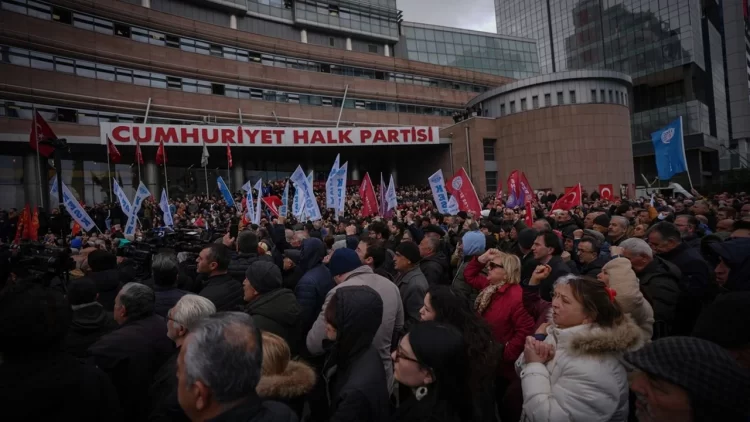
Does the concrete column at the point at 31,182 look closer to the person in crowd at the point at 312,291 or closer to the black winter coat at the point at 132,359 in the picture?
the person in crowd at the point at 312,291

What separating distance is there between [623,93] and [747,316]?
1609 inches

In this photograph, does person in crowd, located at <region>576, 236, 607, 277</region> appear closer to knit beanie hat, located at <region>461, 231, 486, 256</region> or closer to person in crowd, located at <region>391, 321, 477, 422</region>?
knit beanie hat, located at <region>461, 231, 486, 256</region>

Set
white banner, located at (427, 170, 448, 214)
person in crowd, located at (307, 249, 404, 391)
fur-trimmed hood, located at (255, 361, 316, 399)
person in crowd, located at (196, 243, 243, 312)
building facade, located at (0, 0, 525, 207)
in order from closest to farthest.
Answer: fur-trimmed hood, located at (255, 361, 316, 399) < person in crowd, located at (307, 249, 404, 391) < person in crowd, located at (196, 243, 243, 312) < white banner, located at (427, 170, 448, 214) < building facade, located at (0, 0, 525, 207)

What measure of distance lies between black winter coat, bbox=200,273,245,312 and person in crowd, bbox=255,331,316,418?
2.17 metres

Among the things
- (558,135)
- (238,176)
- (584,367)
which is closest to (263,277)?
(584,367)

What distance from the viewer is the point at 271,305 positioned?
359 cm

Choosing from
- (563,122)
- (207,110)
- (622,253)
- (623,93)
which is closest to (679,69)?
(623,93)

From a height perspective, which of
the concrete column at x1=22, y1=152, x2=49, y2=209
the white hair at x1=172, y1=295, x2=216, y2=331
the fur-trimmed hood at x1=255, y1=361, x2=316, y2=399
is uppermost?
the concrete column at x1=22, y1=152, x2=49, y2=209

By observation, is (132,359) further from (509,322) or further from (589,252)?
(589,252)

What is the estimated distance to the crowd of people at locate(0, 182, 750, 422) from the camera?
1.66 meters

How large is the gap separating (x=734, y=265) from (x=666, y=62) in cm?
6368

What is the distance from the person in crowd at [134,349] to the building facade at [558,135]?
3200 centimetres

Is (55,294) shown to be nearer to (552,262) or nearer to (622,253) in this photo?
(552,262)

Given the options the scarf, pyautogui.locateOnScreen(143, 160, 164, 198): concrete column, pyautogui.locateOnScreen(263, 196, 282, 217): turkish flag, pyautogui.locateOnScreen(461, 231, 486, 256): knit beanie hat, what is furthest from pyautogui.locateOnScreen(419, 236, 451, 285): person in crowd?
pyautogui.locateOnScreen(143, 160, 164, 198): concrete column
